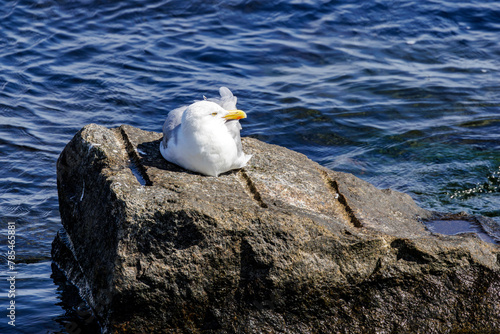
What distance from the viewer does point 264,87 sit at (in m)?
10.2

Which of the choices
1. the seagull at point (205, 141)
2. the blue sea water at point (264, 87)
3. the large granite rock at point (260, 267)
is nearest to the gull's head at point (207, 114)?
the seagull at point (205, 141)

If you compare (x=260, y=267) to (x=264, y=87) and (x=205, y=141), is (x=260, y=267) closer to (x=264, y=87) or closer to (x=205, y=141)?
(x=205, y=141)

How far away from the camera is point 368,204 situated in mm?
4754

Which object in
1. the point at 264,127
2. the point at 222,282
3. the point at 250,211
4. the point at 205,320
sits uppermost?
the point at 250,211

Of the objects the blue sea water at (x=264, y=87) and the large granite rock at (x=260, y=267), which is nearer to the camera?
the large granite rock at (x=260, y=267)

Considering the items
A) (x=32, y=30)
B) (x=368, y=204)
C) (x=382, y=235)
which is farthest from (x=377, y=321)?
(x=32, y=30)

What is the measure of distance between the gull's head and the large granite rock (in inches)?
17.4

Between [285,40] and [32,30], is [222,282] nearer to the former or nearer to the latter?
[285,40]

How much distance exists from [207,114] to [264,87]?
5884 millimetres

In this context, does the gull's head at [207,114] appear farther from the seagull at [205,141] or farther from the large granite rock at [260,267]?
the large granite rock at [260,267]

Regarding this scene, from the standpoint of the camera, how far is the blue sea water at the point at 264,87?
6.64m

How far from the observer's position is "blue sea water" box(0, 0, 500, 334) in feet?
21.8

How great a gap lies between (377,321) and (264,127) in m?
5.22

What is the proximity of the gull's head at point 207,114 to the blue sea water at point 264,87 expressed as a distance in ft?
5.80
